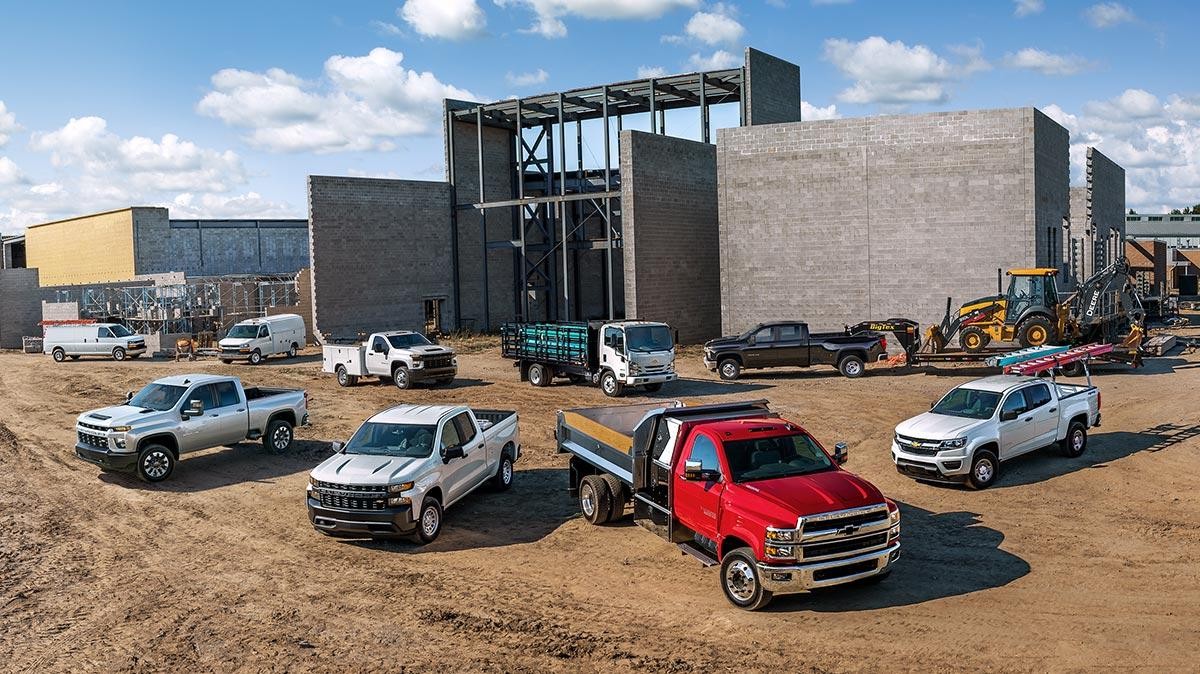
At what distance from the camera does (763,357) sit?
98.0 feet

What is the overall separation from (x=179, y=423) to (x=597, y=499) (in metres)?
8.84

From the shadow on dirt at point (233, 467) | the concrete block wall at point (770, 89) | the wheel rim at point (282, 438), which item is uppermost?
the concrete block wall at point (770, 89)

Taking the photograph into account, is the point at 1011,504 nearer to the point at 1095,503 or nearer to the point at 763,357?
the point at 1095,503

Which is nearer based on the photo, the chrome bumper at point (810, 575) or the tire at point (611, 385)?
the chrome bumper at point (810, 575)

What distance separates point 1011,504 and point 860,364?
15.2 meters

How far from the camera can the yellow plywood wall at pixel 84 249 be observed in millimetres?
61406

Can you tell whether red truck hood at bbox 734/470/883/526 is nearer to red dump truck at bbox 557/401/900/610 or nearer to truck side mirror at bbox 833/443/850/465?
red dump truck at bbox 557/401/900/610

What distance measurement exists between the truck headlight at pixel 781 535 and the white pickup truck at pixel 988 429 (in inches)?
262

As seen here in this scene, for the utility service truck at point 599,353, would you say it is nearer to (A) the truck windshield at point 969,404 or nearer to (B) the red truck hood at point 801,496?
(A) the truck windshield at point 969,404

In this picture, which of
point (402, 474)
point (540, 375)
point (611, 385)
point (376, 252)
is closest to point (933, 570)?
point (402, 474)

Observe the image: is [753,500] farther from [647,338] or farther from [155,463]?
[647,338]

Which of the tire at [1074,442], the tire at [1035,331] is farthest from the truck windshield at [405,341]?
the tire at [1074,442]

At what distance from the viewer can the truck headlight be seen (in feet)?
31.9

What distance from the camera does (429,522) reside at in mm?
13258
